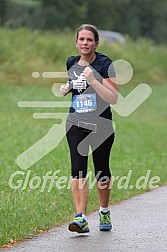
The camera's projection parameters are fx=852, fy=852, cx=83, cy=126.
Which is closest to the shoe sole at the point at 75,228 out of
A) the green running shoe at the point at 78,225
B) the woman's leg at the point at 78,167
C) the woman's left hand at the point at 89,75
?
the green running shoe at the point at 78,225

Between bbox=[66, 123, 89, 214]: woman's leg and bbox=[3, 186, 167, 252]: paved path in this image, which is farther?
bbox=[66, 123, 89, 214]: woman's leg

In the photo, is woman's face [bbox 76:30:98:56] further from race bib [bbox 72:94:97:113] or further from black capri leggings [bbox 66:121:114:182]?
black capri leggings [bbox 66:121:114:182]

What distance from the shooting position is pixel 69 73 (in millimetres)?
8445

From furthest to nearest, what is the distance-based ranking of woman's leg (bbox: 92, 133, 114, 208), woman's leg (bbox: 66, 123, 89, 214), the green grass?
the green grass, woman's leg (bbox: 92, 133, 114, 208), woman's leg (bbox: 66, 123, 89, 214)

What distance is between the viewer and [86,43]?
8297 millimetres

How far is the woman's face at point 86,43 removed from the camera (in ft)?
27.2

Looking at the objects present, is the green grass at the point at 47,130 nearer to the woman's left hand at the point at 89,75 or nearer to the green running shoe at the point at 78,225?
the green running shoe at the point at 78,225

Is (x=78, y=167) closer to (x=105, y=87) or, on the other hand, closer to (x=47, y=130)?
(x=105, y=87)

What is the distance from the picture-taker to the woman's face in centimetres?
829

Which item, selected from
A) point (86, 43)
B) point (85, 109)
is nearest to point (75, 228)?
point (85, 109)

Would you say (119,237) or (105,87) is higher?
(105,87)

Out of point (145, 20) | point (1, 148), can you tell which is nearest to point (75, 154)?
point (1, 148)

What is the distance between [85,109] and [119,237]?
1310 mm

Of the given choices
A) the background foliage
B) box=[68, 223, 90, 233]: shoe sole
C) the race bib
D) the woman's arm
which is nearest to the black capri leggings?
the race bib
